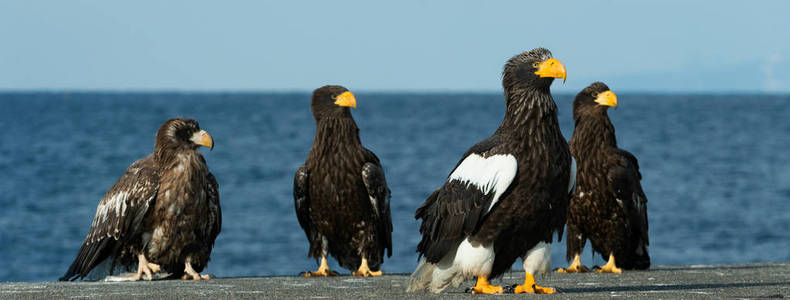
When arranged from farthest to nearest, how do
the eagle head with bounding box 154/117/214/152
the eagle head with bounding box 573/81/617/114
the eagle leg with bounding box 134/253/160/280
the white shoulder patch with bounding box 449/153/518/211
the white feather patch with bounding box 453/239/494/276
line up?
the eagle head with bounding box 573/81/617/114 < the eagle head with bounding box 154/117/214/152 < the eagle leg with bounding box 134/253/160/280 < the white feather patch with bounding box 453/239/494/276 < the white shoulder patch with bounding box 449/153/518/211

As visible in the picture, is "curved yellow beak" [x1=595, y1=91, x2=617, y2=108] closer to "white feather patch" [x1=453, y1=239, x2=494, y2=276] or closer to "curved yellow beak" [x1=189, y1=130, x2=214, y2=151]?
"white feather patch" [x1=453, y1=239, x2=494, y2=276]

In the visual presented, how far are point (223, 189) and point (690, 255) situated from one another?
22.4m

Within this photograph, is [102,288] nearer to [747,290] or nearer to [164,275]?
[164,275]

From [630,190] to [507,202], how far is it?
3665 millimetres

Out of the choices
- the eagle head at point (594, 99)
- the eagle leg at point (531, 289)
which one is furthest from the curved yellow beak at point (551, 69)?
the eagle head at point (594, 99)

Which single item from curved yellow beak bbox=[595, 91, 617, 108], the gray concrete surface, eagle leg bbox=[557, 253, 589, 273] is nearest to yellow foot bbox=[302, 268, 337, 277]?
the gray concrete surface

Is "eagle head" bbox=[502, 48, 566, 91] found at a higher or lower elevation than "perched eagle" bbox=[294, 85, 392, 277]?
Answer: higher

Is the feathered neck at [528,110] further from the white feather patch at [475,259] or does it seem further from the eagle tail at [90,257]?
the eagle tail at [90,257]

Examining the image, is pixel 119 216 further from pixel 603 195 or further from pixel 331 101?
pixel 603 195

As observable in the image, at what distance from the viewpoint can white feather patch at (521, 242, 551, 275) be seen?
29.5 ft

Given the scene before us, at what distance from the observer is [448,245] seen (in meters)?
8.99

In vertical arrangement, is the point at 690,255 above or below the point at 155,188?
below

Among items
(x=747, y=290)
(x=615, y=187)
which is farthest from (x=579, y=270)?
(x=747, y=290)

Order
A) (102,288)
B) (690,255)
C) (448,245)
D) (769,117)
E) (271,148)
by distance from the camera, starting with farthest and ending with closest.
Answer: (769,117) → (271,148) → (690,255) → (102,288) → (448,245)
